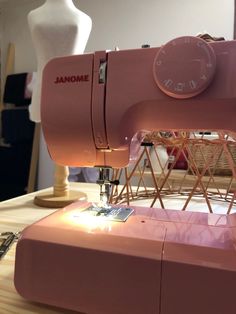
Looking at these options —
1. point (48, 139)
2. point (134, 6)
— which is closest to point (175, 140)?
point (48, 139)

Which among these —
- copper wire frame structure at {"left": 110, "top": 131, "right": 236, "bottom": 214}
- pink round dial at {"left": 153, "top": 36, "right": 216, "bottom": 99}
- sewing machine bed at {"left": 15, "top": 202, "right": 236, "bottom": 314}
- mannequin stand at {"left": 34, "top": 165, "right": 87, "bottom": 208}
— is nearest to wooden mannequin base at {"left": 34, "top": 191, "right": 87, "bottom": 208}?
mannequin stand at {"left": 34, "top": 165, "right": 87, "bottom": 208}

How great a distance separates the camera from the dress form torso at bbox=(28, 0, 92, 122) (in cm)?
79

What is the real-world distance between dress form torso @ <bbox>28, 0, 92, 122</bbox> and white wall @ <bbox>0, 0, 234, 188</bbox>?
137 centimetres

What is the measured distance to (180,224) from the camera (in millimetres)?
457

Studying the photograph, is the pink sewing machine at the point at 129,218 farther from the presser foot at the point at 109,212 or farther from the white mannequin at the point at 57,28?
the white mannequin at the point at 57,28

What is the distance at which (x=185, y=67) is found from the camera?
0.41 m

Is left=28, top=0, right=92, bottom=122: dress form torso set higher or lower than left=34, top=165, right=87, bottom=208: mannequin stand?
higher

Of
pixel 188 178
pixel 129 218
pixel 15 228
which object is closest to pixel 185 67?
pixel 129 218

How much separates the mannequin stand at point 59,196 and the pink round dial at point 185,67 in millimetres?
526

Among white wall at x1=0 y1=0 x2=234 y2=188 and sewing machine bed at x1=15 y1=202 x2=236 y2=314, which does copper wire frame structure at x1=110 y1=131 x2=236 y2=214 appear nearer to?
sewing machine bed at x1=15 y1=202 x2=236 y2=314

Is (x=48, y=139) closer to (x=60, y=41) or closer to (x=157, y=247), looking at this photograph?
(x=157, y=247)

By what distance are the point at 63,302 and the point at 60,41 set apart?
0.66 metres

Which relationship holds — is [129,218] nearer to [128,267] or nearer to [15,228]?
[128,267]

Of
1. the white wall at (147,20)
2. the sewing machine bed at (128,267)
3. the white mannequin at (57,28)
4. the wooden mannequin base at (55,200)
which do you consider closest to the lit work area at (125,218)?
the sewing machine bed at (128,267)
